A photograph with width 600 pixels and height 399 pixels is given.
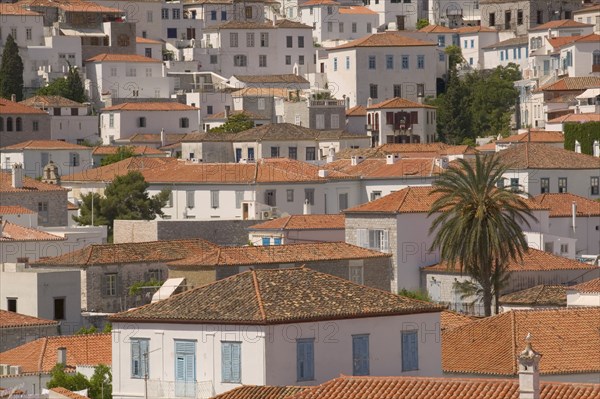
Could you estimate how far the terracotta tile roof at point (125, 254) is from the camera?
7325cm

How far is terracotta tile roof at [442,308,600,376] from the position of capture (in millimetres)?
52000

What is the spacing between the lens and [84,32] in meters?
148

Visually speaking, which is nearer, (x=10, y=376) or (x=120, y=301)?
(x=10, y=376)

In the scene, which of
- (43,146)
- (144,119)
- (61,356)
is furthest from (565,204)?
(144,119)

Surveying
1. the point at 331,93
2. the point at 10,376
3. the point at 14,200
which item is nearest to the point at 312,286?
the point at 10,376

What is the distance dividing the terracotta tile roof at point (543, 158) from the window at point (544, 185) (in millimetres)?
495

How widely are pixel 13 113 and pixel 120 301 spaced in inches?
2239

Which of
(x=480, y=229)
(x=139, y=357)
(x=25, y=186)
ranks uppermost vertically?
(x=25, y=186)

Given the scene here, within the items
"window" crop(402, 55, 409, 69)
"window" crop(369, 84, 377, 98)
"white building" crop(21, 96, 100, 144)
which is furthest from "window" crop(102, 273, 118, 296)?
"window" crop(402, 55, 409, 69)

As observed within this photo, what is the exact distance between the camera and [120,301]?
72562 mm

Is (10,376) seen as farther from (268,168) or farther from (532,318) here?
(268,168)

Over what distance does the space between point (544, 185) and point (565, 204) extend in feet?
27.2

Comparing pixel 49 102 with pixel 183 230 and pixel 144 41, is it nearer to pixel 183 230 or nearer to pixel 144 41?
pixel 144 41

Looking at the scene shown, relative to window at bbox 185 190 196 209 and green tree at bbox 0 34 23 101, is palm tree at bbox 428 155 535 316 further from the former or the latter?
green tree at bbox 0 34 23 101
